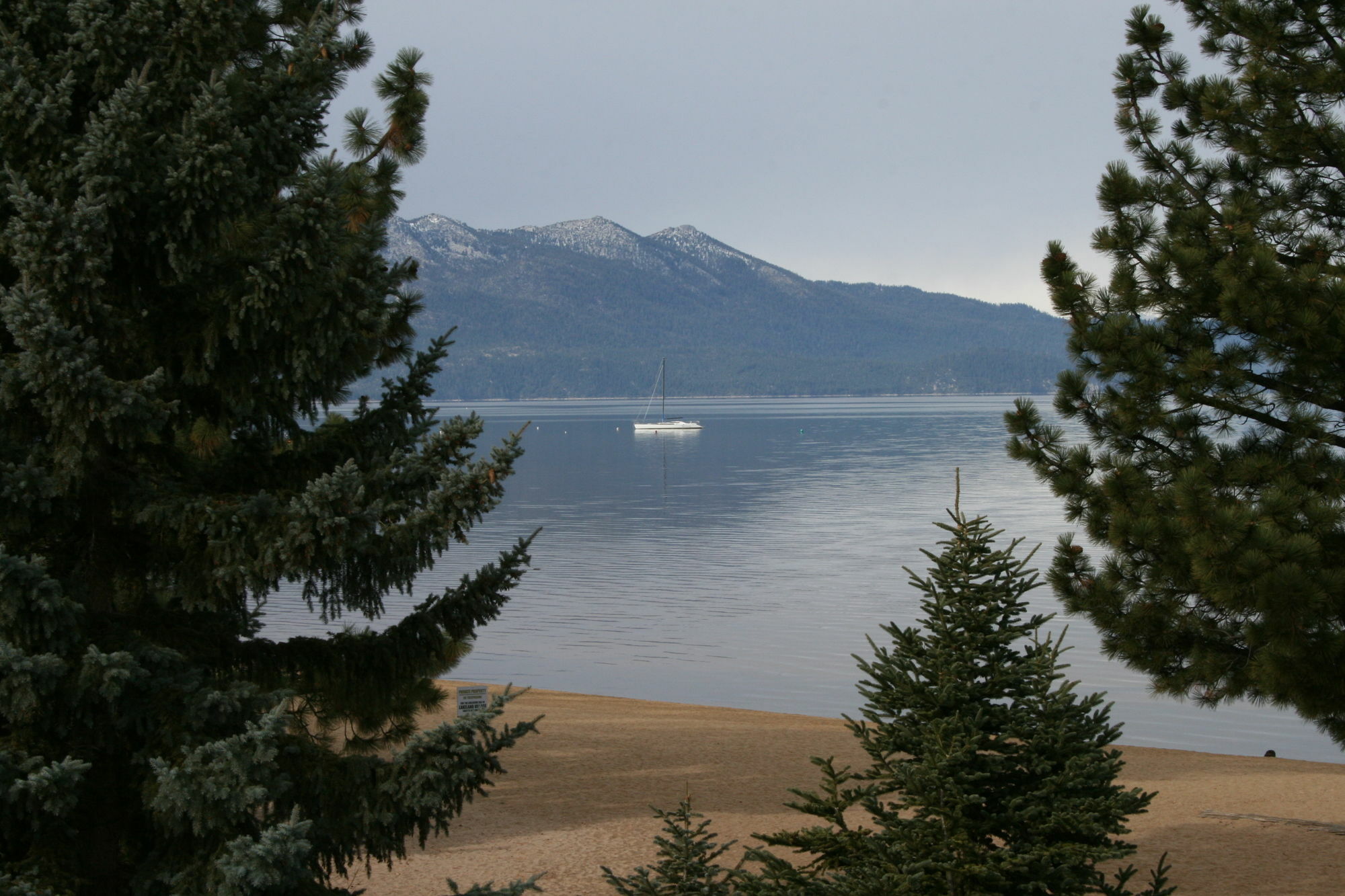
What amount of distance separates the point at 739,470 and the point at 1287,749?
48.8 m

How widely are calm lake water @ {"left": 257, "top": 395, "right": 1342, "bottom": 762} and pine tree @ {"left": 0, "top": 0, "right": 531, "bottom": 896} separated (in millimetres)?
4481

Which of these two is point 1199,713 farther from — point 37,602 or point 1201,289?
point 37,602

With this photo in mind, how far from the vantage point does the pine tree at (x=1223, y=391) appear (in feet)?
22.7

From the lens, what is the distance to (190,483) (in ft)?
18.3

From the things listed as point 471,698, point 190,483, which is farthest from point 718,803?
point 190,483

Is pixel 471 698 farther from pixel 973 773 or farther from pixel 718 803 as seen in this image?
pixel 973 773

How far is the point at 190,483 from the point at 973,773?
3.60 meters

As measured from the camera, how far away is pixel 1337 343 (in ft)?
23.7

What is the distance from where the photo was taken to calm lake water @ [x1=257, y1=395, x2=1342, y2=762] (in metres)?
18.2

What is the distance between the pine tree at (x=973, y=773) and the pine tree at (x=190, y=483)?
1597 mm

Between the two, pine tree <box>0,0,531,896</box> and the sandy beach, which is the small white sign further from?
pine tree <box>0,0,531,896</box>

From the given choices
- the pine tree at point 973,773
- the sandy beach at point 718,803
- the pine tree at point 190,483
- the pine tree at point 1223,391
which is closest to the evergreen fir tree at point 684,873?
the pine tree at point 973,773

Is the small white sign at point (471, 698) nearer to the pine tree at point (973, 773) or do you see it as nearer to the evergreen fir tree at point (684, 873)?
the evergreen fir tree at point (684, 873)

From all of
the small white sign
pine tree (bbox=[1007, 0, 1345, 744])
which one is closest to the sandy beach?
the small white sign
